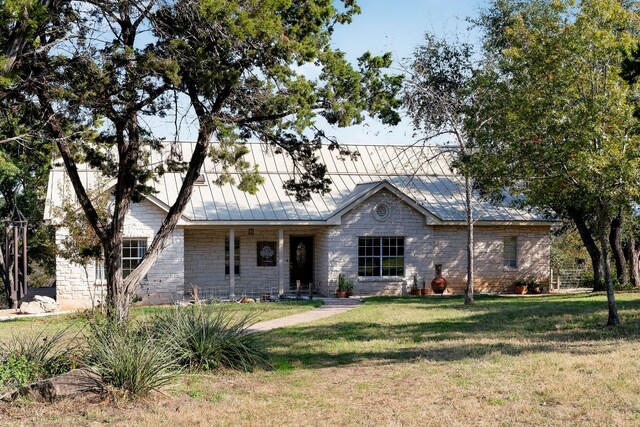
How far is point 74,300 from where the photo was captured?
23.5m

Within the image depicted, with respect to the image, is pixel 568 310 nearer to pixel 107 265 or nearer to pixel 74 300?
pixel 107 265

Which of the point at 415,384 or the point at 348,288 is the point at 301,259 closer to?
the point at 348,288

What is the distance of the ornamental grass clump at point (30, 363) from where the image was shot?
9.13 meters

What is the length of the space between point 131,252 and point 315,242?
6987 millimetres

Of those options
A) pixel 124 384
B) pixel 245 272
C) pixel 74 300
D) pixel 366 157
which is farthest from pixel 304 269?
pixel 124 384

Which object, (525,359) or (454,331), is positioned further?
(454,331)

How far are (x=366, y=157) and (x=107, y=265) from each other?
19394 mm

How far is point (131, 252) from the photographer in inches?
971

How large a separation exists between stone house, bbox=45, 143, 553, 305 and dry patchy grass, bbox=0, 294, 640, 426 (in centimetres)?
986

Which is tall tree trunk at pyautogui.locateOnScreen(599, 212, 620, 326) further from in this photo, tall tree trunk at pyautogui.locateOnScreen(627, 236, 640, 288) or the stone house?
tall tree trunk at pyautogui.locateOnScreen(627, 236, 640, 288)

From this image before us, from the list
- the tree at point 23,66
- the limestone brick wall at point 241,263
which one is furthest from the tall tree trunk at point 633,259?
the tree at point 23,66

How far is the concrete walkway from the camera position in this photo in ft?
56.1

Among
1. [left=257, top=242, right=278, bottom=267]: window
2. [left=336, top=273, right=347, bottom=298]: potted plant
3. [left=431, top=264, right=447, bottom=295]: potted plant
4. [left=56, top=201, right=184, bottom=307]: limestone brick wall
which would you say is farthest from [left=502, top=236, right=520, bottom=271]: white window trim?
[left=56, top=201, right=184, bottom=307]: limestone brick wall

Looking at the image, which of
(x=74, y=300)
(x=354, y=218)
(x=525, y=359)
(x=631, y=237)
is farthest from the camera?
(x=631, y=237)
